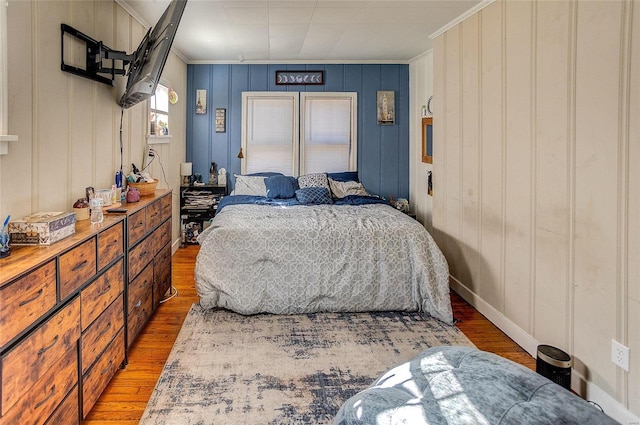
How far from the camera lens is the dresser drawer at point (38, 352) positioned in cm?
129

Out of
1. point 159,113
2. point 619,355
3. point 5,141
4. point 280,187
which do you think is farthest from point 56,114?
point 619,355

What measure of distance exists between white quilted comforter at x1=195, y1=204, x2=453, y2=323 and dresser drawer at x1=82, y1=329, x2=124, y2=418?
36.3 inches

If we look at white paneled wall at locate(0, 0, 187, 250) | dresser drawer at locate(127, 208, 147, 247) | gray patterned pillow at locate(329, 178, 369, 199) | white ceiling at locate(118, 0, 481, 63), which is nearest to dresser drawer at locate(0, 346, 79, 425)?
white paneled wall at locate(0, 0, 187, 250)

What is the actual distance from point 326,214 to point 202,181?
2551 millimetres

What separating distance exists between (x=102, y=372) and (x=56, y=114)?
4.69 feet

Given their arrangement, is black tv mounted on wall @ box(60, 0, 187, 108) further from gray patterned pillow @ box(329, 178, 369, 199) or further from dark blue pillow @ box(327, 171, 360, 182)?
dark blue pillow @ box(327, 171, 360, 182)

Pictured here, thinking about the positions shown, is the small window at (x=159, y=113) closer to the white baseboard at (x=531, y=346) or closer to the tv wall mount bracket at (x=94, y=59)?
the tv wall mount bracket at (x=94, y=59)

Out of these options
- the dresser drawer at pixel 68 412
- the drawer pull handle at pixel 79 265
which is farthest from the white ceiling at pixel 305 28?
the dresser drawer at pixel 68 412

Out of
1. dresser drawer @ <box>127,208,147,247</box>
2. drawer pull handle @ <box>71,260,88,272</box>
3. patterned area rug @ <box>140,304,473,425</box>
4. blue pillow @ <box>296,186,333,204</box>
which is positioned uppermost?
blue pillow @ <box>296,186,333,204</box>

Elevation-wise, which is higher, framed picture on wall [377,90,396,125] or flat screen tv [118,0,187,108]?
framed picture on wall [377,90,396,125]

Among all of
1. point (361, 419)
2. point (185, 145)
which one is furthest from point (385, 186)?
point (361, 419)

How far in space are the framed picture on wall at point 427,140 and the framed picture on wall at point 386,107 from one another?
67cm

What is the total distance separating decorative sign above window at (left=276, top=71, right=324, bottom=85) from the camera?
564 cm

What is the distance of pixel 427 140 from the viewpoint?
5098 millimetres
